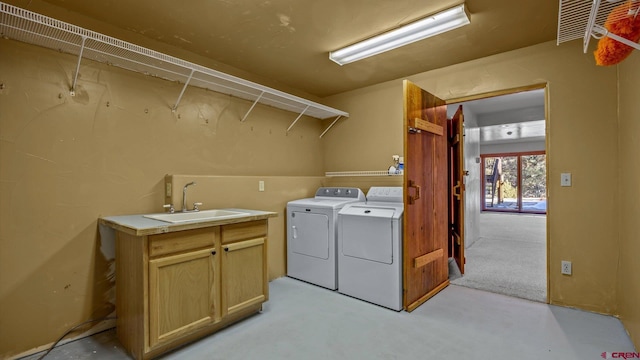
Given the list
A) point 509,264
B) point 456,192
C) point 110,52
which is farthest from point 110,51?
point 509,264

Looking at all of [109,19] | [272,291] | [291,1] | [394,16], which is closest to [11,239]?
[109,19]

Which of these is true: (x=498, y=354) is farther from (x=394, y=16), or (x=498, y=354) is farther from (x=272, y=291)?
(x=394, y=16)

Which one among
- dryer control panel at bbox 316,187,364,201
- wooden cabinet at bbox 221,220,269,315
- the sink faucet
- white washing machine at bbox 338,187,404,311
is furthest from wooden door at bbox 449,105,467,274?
the sink faucet

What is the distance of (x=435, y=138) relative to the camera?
9.95ft

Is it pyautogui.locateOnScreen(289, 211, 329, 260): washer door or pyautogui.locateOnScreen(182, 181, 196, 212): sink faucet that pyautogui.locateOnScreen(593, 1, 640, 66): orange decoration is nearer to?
pyautogui.locateOnScreen(289, 211, 329, 260): washer door

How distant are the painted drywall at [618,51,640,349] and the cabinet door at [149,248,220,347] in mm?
2783

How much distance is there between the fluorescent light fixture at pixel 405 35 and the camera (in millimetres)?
2182

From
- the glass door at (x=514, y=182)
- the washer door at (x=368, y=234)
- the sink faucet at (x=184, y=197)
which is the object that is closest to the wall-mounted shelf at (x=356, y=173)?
the washer door at (x=368, y=234)

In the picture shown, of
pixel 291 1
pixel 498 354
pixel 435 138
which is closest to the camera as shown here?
pixel 498 354

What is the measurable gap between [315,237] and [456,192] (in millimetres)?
1833

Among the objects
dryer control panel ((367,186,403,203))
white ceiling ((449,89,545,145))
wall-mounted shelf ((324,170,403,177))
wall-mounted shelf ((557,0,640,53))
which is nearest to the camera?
wall-mounted shelf ((557,0,640,53))

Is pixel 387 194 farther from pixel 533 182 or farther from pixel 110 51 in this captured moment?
pixel 533 182

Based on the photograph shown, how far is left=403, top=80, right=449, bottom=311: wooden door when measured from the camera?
2570 millimetres

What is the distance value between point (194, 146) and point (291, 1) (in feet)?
5.22
